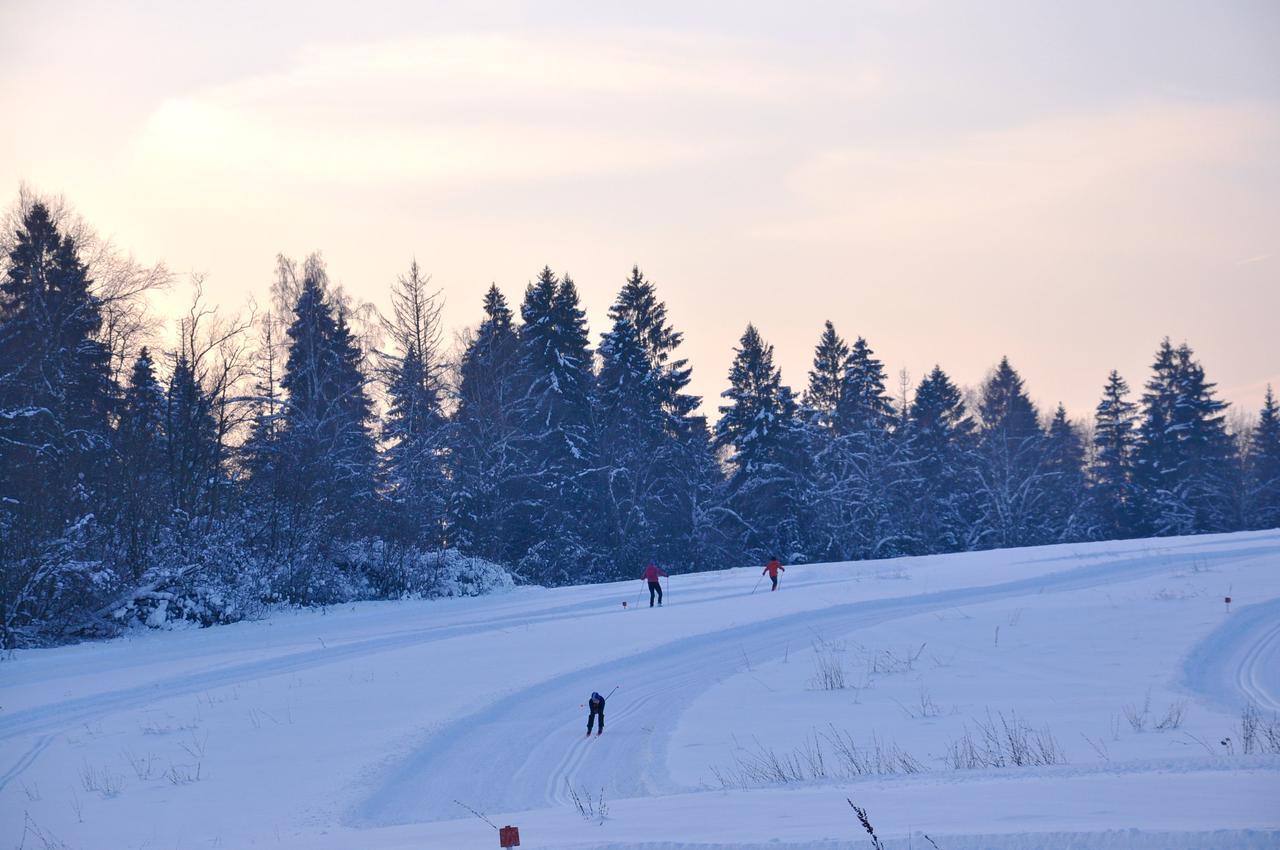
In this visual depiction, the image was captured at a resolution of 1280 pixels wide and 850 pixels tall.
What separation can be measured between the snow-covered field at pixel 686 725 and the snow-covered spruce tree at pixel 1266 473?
42487mm

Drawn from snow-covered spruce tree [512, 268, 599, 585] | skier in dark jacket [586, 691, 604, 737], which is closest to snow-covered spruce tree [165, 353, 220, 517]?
snow-covered spruce tree [512, 268, 599, 585]

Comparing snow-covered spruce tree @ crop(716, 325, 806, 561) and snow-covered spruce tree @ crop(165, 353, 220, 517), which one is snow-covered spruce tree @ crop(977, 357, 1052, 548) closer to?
snow-covered spruce tree @ crop(716, 325, 806, 561)

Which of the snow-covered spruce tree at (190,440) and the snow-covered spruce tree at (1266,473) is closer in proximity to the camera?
the snow-covered spruce tree at (190,440)

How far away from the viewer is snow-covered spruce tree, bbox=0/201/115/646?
87.0 feet

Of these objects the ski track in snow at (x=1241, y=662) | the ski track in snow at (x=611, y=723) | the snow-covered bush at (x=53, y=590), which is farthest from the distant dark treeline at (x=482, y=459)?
the ski track in snow at (x=1241, y=662)

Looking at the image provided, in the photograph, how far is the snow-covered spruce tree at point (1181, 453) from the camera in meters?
64.2

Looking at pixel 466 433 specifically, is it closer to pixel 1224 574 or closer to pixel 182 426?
pixel 182 426

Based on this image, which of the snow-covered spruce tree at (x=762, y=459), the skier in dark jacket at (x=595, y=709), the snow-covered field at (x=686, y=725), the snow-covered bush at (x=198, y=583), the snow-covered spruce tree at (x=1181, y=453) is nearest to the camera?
the snow-covered field at (x=686, y=725)

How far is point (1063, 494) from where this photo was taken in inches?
2776

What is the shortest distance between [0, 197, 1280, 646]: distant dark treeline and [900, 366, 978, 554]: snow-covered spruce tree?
0.19 metres

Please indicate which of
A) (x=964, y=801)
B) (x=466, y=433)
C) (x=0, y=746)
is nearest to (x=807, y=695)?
(x=964, y=801)

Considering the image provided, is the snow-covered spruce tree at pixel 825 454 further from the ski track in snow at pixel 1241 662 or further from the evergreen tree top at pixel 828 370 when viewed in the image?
the ski track in snow at pixel 1241 662

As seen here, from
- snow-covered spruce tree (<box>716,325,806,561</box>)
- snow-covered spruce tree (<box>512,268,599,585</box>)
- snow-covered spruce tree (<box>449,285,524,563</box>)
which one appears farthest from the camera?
snow-covered spruce tree (<box>716,325,806,561</box>)

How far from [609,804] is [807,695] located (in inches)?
320
